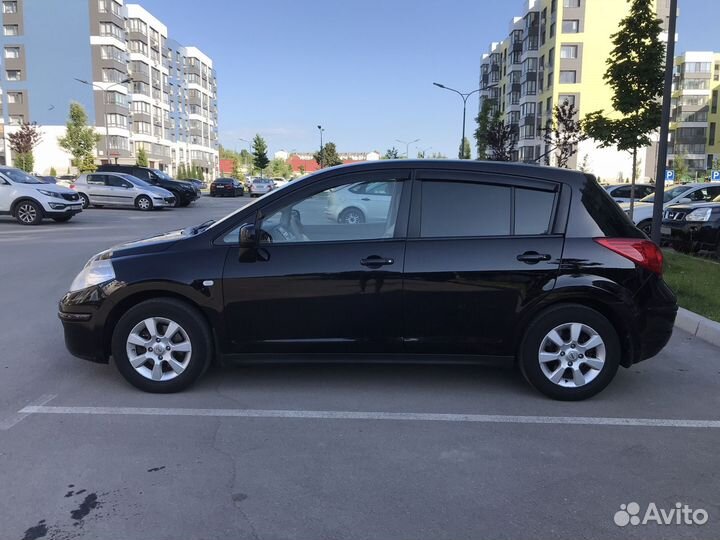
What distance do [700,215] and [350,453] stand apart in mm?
10402

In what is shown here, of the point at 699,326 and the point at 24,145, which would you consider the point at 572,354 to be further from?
the point at 24,145

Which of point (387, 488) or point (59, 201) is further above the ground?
point (59, 201)

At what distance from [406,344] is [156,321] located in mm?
1863

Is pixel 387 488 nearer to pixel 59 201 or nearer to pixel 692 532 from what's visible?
pixel 692 532

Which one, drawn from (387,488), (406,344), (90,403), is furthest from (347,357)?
(90,403)

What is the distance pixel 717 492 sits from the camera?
3227 millimetres

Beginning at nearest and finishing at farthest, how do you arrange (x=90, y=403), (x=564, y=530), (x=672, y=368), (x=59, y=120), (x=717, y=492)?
(x=564, y=530), (x=717, y=492), (x=90, y=403), (x=672, y=368), (x=59, y=120)

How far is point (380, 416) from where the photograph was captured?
4.20m

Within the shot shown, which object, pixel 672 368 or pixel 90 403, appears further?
pixel 672 368

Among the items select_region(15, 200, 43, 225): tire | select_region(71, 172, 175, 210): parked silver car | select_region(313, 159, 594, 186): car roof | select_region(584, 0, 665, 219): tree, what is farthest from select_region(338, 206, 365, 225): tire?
select_region(71, 172, 175, 210): parked silver car

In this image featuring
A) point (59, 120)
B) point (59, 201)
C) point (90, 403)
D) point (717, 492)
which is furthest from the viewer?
point (59, 120)

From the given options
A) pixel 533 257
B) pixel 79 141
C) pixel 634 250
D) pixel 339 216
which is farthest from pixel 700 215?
pixel 79 141

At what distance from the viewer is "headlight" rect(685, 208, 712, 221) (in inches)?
447

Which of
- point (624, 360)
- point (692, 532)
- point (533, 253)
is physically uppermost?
point (533, 253)
